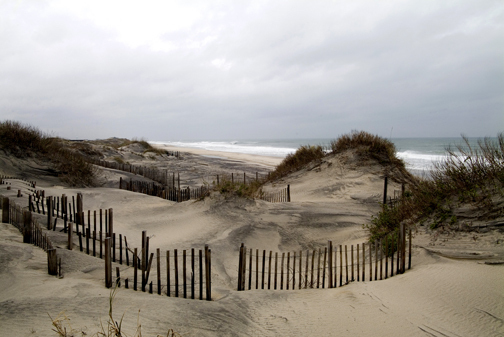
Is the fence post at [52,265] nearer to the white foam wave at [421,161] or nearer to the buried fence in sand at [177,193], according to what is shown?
the buried fence in sand at [177,193]

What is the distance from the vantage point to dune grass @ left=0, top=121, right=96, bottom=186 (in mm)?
15688

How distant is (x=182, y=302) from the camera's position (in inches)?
168

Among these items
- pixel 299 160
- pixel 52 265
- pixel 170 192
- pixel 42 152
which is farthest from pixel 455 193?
pixel 42 152

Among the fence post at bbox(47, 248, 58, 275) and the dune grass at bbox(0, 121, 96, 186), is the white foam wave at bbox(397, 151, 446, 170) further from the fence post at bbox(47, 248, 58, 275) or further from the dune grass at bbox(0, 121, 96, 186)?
the fence post at bbox(47, 248, 58, 275)

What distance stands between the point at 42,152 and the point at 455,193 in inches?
719

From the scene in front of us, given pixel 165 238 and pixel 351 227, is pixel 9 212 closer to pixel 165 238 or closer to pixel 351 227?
pixel 165 238

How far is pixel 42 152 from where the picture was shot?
1658 cm

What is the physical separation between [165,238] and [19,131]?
13585 mm

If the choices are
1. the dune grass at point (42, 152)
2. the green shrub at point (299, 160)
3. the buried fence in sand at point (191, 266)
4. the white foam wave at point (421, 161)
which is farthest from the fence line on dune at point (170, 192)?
the white foam wave at point (421, 161)

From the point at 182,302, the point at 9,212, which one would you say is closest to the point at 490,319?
the point at 182,302

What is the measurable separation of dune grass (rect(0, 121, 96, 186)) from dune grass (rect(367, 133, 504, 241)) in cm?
1418

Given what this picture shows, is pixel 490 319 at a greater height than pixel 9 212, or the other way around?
pixel 9 212

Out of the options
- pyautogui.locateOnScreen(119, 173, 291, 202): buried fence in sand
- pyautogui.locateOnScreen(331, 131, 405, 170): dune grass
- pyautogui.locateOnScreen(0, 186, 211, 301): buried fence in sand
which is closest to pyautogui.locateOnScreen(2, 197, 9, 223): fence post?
pyautogui.locateOnScreen(0, 186, 211, 301): buried fence in sand

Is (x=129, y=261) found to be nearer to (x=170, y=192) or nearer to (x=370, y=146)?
(x=170, y=192)
